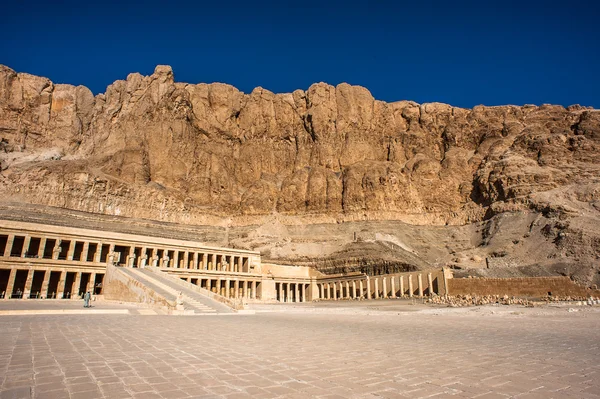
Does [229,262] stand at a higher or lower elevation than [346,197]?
lower

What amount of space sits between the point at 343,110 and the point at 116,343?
97.8 metres

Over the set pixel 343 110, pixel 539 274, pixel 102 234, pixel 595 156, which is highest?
pixel 343 110

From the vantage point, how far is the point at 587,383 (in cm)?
530

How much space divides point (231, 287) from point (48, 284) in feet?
74.6

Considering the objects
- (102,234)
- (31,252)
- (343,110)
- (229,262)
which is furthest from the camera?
(343,110)

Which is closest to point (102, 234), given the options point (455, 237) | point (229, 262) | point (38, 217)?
point (229, 262)

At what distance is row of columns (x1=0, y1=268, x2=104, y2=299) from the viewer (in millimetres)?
33906

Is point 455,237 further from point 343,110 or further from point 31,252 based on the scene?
point 31,252

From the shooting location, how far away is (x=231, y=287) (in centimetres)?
5338

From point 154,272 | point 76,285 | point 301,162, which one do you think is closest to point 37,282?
point 76,285

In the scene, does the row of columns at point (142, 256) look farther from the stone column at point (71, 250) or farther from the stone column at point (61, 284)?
the stone column at point (61, 284)

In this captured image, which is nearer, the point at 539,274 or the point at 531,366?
the point at 531,366

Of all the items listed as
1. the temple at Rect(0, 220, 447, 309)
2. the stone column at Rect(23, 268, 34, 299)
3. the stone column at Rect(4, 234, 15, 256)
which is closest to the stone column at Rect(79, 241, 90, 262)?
the temple at Rect(0, 220, 447, 309)

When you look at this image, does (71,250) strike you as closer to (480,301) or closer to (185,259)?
(185,259)
